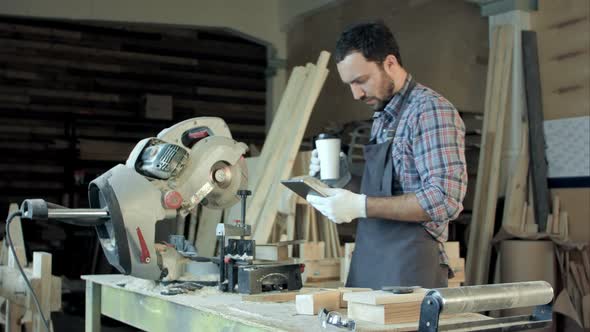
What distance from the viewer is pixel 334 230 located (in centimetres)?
479

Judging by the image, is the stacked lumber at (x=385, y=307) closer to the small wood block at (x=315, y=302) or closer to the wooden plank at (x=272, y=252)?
the small wood block at (x=315, y=302)

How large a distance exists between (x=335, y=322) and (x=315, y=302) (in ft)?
0.60

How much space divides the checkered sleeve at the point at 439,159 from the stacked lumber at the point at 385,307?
0.59 m

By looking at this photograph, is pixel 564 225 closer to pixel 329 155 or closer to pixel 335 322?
pixel 329 155

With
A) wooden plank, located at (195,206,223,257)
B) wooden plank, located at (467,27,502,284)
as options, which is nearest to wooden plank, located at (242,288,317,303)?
wooden plank, located at (195,206,223,257)

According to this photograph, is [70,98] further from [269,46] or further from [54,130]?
[269,46]

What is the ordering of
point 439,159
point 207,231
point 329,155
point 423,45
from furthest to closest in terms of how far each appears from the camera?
point 423,45
point 207,231
point 329,155
point 439,159

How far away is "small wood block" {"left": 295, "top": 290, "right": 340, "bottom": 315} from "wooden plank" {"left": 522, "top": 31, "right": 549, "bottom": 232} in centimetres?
379

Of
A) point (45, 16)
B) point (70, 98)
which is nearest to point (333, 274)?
point (45, 16)

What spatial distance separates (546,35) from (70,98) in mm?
5783

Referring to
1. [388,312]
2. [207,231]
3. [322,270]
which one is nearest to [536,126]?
[322,270]

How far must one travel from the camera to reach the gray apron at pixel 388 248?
2414mm

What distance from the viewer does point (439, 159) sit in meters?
2.34

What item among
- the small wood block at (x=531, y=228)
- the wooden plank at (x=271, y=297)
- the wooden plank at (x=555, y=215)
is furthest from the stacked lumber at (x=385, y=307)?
the wooden plank at (x=555, y=215)
